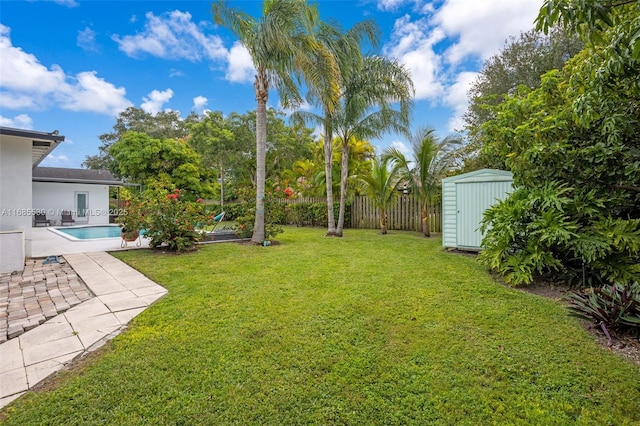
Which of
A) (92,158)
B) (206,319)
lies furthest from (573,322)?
(92,158)

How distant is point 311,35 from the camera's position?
770 centimetres

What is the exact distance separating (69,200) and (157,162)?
17.5 ft

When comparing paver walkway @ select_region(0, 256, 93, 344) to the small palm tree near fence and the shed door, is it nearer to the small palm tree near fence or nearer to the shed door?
the shed door

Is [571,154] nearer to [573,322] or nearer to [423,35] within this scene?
[573,322]

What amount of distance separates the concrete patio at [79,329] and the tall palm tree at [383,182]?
8.10 metres

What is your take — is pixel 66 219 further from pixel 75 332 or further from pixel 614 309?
pixel 614 309

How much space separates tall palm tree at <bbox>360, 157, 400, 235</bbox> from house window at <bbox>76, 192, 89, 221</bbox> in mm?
17408

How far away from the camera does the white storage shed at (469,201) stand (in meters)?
6.60

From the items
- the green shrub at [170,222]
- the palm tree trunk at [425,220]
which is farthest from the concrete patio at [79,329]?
the palm tree trunk at [425,220]

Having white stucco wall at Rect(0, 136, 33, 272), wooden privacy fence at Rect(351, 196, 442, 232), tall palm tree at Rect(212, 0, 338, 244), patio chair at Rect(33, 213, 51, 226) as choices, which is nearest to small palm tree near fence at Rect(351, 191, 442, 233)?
wooden privacy fence at Rect(351, 196, 442, 232)

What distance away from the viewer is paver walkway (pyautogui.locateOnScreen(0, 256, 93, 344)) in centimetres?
333

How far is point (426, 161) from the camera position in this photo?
32.2 ft

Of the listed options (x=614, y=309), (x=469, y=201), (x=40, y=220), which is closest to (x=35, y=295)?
(x=614, y=309)

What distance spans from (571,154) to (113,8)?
41.6 ft
